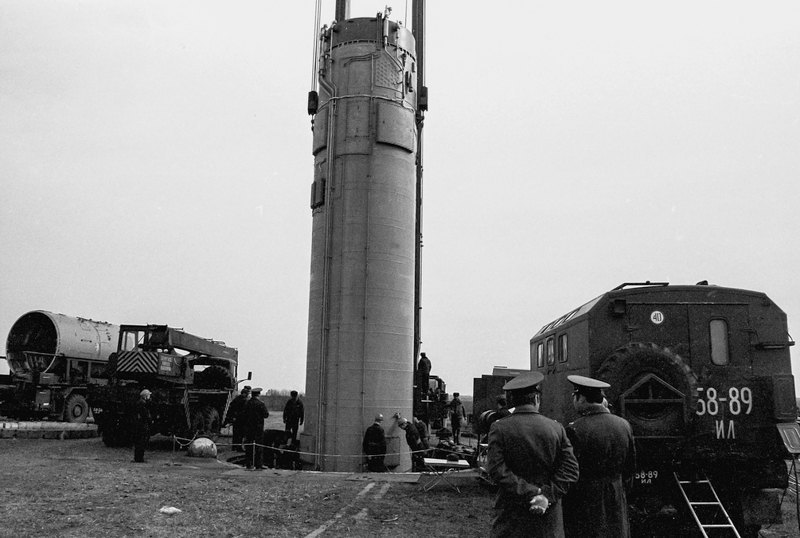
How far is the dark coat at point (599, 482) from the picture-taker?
6000 mm

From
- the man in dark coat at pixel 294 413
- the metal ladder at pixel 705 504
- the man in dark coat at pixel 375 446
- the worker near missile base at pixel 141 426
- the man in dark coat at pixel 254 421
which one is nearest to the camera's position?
the metal ladder at pixel 705 504

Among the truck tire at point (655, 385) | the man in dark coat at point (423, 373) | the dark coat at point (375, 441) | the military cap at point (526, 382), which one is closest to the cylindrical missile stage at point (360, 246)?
the dark coat at point (375, 441)

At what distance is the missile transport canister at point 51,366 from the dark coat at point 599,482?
2162 centimetres

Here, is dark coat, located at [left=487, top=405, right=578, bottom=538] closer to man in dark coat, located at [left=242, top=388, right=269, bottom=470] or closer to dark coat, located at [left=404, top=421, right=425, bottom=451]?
dark coat, located at [left=404, top=421, right=425, bottom=451]

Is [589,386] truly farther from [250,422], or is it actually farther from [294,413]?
[294,413]

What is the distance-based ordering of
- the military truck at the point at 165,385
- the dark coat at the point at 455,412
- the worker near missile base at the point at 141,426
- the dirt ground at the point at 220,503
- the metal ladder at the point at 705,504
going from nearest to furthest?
the metal ladder at the point at 705,504 → the dirt ground at the point at 220,503 → the worker near missile base at the point at 141,426 → the military truck at the point at 165,385 → the dark coat at the point at 455,412

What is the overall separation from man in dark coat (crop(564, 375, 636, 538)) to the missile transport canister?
21.6m

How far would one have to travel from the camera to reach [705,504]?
8508 mm

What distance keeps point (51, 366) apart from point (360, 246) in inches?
527

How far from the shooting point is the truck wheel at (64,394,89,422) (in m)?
24.4

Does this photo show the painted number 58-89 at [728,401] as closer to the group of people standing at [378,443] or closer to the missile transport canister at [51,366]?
the group of people standing at [378,443]

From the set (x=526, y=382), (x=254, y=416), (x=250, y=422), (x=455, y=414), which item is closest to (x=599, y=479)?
(x=526, y=382)

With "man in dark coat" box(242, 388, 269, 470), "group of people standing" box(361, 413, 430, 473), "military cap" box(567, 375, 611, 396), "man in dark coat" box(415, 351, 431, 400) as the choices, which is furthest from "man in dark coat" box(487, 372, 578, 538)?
"man in dark coat" box(415, 351, 431, 400)

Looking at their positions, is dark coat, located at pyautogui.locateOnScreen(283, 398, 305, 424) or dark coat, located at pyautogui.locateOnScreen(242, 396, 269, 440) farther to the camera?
dark coat, located at pyautogui.locateOnScreen(283, 398, 305, 424)
